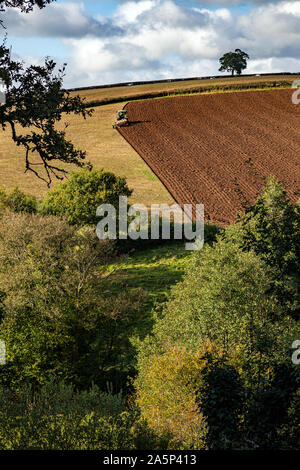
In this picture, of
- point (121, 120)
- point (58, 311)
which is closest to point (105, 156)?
point (121, 120)

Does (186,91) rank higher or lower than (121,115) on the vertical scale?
higher

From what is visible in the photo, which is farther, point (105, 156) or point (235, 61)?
point (235, 61)

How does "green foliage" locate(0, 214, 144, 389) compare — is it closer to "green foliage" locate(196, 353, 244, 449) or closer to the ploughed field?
"green foliage" locate(196, 353, 244, 449)

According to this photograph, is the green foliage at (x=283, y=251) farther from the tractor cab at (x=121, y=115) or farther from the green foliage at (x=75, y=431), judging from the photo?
the tractor cab at (x=121, y=115)

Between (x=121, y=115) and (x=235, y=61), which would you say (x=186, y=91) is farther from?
(x=235, y=61)

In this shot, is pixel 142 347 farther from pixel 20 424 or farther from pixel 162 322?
pixel 20 424
